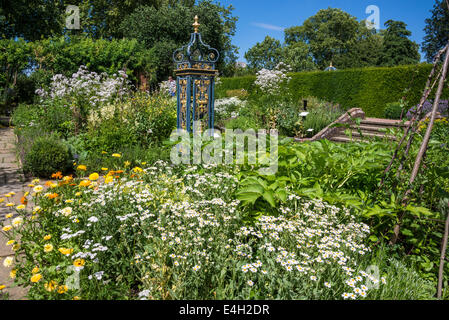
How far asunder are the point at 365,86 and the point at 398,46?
84.5ft

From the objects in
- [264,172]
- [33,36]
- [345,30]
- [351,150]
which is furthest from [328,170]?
[345,30]

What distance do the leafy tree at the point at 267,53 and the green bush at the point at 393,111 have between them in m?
35.8

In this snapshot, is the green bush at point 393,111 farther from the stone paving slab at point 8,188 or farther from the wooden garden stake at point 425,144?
the stone paving slab at point 8,188

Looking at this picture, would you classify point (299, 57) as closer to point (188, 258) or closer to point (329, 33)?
point (329, 33)

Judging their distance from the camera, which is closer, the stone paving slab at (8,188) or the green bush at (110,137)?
the stone paving slab at (8,188)

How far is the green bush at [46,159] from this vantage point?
5336mm

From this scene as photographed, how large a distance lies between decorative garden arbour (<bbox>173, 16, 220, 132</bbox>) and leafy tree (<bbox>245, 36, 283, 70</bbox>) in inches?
1705

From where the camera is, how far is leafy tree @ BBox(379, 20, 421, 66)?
110 feet

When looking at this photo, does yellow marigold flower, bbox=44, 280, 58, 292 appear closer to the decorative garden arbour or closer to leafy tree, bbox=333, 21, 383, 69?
the decorative garden arbour

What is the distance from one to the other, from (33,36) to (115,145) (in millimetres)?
19376

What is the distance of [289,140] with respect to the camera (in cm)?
346

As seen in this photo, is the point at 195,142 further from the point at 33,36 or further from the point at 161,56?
the point at 33,36

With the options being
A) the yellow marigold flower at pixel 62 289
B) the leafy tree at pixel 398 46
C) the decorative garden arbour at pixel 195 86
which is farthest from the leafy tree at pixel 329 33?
the yellow marigold flower at pixel 62 289

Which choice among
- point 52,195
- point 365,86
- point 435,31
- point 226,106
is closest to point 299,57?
point 435,31
